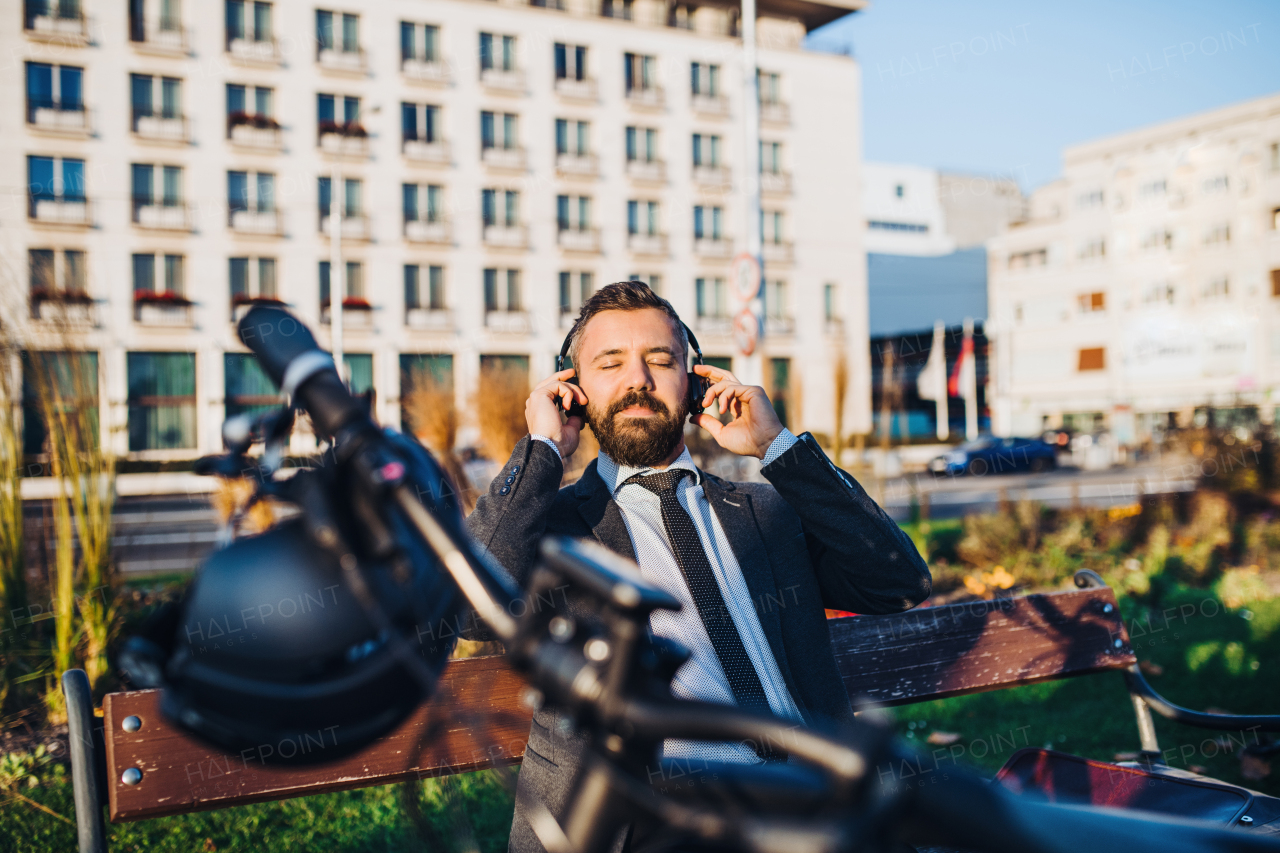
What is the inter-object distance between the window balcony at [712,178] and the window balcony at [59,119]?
20885 millimetres

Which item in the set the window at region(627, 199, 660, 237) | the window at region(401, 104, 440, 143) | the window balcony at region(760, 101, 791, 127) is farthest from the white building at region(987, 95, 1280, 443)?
the window at region(401, 104, 440, 143)

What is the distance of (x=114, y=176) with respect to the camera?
28281mm

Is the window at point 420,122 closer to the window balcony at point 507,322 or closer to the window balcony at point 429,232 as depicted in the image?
the window balcony at point 429,232

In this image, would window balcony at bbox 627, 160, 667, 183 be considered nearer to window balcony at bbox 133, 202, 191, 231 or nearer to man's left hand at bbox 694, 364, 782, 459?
window balcony at bbox 133, 202, 191, 231

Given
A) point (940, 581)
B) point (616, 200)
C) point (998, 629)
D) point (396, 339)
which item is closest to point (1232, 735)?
point (998, 629)

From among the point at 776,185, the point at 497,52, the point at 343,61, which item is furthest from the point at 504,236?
the point at 776,185

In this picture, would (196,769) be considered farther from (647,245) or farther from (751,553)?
(647,245)

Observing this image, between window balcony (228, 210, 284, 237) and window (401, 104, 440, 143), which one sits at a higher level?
window (401, 104, 440, 143)

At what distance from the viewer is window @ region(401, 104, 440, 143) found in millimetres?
31484

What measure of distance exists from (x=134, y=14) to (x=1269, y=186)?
45.3 m

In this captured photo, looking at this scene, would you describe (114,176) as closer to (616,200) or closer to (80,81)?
(80,81)

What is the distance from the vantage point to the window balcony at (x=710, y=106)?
35125 mm

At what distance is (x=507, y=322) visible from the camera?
32250 millimetres

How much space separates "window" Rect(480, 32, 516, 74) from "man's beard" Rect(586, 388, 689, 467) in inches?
1306
